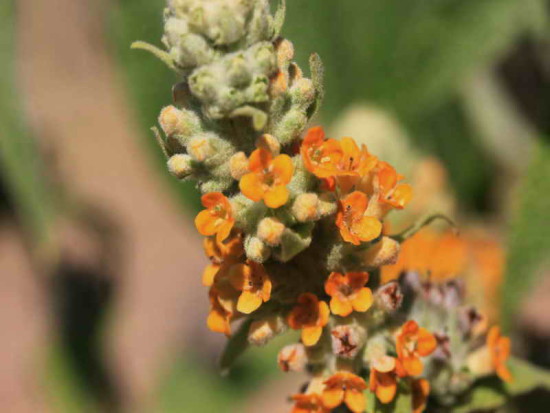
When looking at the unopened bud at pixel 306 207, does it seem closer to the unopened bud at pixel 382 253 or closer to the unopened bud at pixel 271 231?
the unopened bud at pixel 271 231

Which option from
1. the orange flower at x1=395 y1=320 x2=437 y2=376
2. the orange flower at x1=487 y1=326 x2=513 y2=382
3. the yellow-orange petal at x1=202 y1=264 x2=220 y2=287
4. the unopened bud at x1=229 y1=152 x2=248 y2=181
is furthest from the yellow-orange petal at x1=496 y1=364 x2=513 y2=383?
the unopened bud at x1=229 y1=152 x2=248 y2=181

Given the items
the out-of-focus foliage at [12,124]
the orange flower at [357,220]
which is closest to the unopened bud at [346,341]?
the orange flower at [357,220]

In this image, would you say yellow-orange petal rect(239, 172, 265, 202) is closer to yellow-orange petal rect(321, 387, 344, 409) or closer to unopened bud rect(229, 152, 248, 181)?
unopened bud rect(229, 152, 248, 181)

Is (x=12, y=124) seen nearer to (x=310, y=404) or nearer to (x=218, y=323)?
(x=218, y=323)

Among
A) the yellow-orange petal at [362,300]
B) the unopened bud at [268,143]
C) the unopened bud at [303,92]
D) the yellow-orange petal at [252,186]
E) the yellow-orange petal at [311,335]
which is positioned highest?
the unopened bud at [303,92]

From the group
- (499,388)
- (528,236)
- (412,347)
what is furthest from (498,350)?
(528,236)
